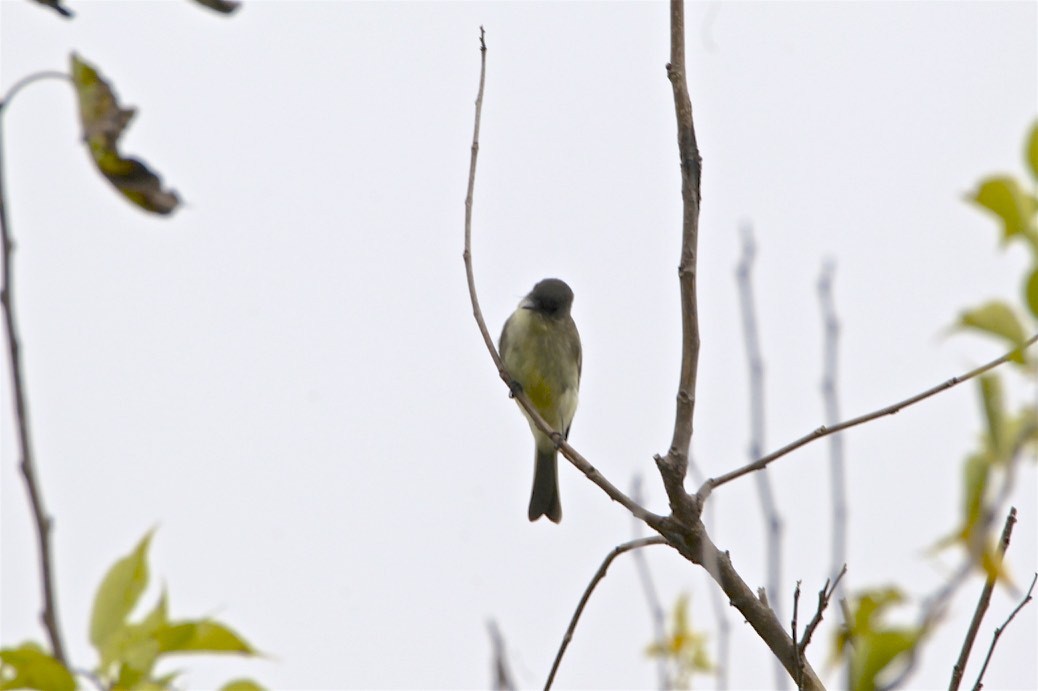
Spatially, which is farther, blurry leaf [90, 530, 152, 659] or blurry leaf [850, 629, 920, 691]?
blurry leaf [90, 530, 152, 659]

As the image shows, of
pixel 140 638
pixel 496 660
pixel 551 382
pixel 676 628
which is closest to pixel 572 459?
pixel 496 660

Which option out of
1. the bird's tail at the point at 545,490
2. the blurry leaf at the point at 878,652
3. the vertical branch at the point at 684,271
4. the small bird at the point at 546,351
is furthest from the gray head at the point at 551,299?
the blurry leaf at the point at 878,652

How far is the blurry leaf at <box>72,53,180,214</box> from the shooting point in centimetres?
144

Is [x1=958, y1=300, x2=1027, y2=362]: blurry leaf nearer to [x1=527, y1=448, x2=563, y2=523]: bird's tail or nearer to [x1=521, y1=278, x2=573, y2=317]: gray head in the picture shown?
[x1=521, y1=278, x2=573, y2=317]: gray head

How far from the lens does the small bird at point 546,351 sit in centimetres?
768

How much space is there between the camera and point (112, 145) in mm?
1452

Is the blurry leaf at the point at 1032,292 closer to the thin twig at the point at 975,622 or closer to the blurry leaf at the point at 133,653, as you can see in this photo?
the thin twig at the point at 975,622

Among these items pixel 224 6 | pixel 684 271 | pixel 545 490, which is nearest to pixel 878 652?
pixel 224 6

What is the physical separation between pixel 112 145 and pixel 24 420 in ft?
1.06

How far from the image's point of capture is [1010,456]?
1382 millimetres

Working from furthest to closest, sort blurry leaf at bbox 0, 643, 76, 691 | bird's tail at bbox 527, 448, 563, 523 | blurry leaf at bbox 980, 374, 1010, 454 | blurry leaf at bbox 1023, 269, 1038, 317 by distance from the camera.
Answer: bird's tail at bbox 527, 448, 563, 523
blurry leaf at bbox 0, 643, 76, 691
blurry leaf at bbox 1023, 269, 1038, 317
blurry leaf at bbox 980, 374, 1010, 454

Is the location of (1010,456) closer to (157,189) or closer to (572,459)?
(157,189)

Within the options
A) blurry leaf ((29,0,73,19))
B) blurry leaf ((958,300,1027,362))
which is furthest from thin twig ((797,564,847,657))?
blurry leaf ((29,0,73,19))

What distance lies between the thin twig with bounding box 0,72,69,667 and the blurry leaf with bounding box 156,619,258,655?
81 centimetres
